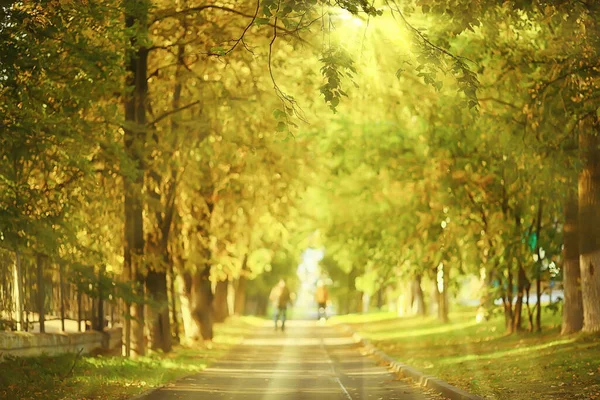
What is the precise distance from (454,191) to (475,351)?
4436 mm

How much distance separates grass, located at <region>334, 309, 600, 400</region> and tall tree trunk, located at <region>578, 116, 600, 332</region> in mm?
600

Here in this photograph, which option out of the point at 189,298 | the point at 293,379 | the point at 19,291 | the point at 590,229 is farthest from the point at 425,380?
the point at 189,298

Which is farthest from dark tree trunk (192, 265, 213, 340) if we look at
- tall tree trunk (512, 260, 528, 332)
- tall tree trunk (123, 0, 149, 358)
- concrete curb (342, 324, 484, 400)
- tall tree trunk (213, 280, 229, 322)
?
tall tree trunk (213, 280, 229, 322)

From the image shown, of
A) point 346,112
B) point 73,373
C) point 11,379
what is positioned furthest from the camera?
point 346,112

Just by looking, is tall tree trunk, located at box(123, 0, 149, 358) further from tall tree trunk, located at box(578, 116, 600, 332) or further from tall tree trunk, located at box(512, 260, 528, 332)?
tall tree trunk, located at box(512, 260, 528, 332)

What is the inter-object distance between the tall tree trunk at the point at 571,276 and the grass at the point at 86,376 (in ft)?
25.6

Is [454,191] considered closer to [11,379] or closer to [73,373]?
[73,373]

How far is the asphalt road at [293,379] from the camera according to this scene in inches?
637

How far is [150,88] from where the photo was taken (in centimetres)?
2411

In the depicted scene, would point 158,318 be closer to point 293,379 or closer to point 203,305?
point 293,379

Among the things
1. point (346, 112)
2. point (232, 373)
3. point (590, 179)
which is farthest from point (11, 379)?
point (346, 112)

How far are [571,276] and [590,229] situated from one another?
2674 millimetres

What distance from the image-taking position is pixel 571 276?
22.8 meters

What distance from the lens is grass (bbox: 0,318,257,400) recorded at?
1492 centimetres
